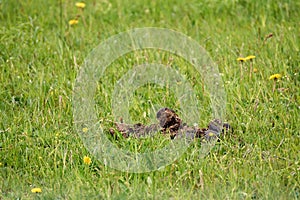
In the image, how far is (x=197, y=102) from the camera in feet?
13.8

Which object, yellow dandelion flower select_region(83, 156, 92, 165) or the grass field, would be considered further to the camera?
yellow dandelion flower select_region(83, 156, 92, 165)

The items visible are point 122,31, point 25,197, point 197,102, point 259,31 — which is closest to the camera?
point 25,197

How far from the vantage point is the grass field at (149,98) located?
3.32 m

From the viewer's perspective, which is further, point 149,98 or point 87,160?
point 149,98

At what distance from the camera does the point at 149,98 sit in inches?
169

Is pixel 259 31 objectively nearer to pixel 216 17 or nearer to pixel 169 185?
pixel 216 17

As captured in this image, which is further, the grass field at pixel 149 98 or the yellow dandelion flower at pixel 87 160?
the yellow dandelion flower at pixel 87 160

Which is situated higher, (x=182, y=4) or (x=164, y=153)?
(x=182, y=4)

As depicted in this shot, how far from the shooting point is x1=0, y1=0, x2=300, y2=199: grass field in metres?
3.32

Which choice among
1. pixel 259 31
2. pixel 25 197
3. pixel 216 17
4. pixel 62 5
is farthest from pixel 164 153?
pixel 62 5

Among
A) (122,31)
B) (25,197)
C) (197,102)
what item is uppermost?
(122,31)

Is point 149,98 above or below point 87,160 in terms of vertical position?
above

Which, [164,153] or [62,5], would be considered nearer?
[164,153]

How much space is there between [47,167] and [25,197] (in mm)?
293
